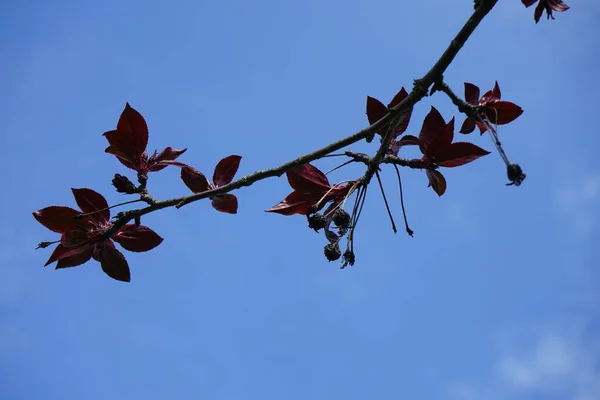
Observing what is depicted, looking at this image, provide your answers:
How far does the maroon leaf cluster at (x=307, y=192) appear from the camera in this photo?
2.74 metres

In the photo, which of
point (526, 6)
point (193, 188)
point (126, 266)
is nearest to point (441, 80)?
point (526, 6)

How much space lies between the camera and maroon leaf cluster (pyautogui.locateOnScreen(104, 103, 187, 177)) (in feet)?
9.11

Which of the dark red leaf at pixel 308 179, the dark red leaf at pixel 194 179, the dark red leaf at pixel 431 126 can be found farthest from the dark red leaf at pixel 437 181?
the dark red leaf at pixel 194 179

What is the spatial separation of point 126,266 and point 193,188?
515mm

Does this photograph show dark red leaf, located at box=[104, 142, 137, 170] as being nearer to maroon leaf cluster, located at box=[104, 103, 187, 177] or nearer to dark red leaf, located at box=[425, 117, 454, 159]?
maroon leaf cluster, located at box=[104, 103, 187, 177]

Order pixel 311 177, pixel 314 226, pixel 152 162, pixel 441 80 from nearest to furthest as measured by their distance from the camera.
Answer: pixel 441 80 → pixel 314 226 → pixel 311 177 → pixel 152 162

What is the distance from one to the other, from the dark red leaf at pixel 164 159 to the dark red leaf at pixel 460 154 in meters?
1.22

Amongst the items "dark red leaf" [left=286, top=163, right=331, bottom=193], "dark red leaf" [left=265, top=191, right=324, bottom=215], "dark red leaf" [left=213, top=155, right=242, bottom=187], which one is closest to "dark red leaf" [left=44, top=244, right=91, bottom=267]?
"dark red leaf" [left=213, top=155, right=242, bottom=187]

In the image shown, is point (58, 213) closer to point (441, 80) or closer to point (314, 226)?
point (314, 226)

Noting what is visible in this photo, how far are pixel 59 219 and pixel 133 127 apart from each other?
55 cm

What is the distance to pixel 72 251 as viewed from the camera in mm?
2822

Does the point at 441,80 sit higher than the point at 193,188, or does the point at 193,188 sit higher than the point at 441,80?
the point at 441,80

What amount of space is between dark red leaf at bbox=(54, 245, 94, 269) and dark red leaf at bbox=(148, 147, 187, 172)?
1.58 feet

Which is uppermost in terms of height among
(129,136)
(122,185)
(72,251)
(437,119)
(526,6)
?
(526,6)
